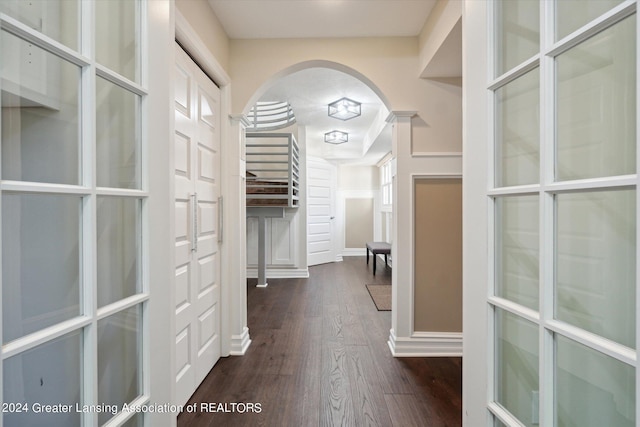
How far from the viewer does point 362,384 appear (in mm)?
2004

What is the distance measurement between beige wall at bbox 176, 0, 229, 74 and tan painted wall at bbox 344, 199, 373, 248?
6078mm

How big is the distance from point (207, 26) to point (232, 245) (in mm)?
1498

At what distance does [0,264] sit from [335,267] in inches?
238

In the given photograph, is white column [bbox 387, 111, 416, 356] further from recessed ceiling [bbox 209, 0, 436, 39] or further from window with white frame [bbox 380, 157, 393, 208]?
window with white frame [bbox 380, 157, 393, 208]

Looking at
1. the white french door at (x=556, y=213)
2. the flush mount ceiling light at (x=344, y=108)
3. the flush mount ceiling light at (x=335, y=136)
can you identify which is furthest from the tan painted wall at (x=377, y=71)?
the flush mount ceiling light at (x=335, y=136)

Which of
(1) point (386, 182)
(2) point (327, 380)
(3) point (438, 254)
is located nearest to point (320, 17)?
(3) point (438, 254)

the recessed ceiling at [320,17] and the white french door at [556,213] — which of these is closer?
the white french door at [556,213]

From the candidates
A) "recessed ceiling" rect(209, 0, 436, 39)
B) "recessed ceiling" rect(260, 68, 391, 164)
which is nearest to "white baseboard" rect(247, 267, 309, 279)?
"recessed ceiling" rect(260, 68, 391, 164)

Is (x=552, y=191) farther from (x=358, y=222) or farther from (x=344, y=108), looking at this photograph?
(x=358, y=222)

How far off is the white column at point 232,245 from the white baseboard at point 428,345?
1.21 m

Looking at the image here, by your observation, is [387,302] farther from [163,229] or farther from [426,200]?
[163,229]

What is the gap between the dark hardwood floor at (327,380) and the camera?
66.6 inches

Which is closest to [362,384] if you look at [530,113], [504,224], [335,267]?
[504,224]

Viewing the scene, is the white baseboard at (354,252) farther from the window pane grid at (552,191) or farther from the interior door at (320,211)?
the window pane grid at (552,191)
